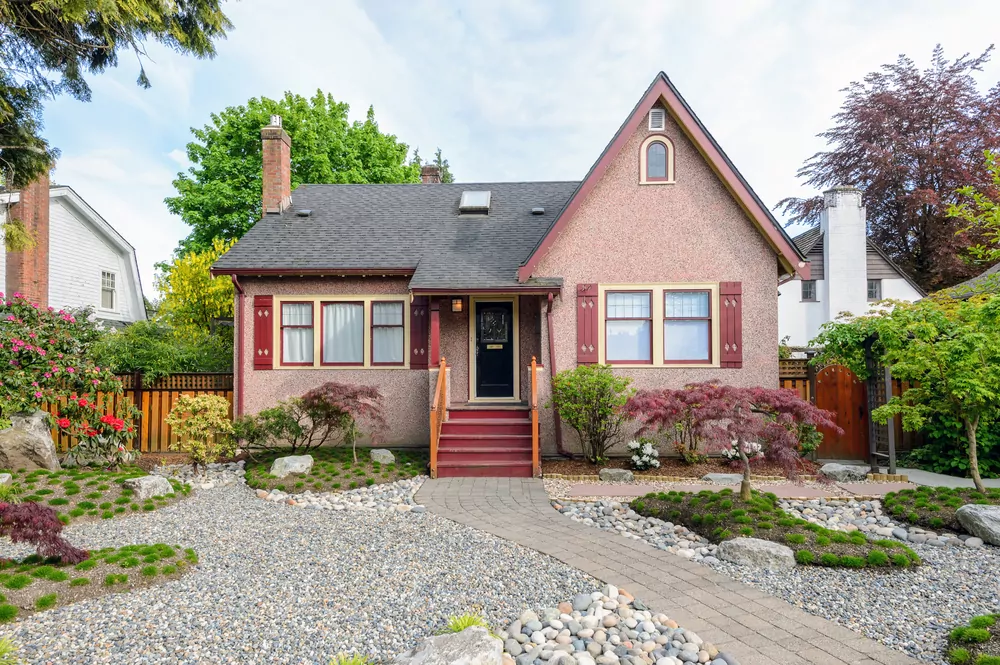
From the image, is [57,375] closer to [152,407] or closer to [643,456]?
[152,407]

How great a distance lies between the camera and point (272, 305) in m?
11.0

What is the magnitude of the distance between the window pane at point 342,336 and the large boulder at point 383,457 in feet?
7.20

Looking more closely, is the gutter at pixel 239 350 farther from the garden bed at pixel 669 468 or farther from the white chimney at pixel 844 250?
the white chimney at pixel 844 250

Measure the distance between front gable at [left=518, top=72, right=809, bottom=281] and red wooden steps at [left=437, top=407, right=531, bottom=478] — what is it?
2609 millimetres

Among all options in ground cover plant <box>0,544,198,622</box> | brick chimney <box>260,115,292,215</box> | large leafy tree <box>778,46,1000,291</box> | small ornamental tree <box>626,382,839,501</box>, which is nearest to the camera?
ground cover plant <box>0,544,198,622</box>

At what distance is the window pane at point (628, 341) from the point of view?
408 inches

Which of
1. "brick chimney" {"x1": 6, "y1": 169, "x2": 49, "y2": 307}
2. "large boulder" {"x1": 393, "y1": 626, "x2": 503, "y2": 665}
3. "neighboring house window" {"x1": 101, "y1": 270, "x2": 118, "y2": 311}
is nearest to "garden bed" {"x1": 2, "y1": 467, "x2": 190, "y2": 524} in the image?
"large boulder" {"x1": 393, "y1": 626, "x2": 503, "y2": 665}

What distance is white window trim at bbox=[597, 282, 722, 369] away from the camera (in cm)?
1024

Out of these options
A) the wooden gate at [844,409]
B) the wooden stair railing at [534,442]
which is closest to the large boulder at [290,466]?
the wooden stair railing at [534,442]

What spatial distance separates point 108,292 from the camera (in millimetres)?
19500

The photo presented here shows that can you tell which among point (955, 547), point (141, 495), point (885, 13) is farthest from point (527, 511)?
point (885, 13)

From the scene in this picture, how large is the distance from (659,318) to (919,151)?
62.8 feet

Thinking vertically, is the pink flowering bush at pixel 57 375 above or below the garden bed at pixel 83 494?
above

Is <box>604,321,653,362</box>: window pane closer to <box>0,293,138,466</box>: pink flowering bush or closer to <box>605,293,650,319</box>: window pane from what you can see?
<box>605,293,650,319</box>: window pane
